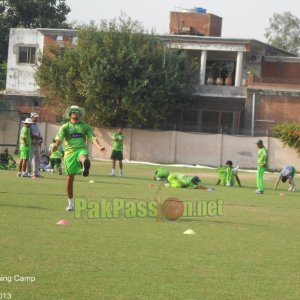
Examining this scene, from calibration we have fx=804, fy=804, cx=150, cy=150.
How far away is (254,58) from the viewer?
187 feet

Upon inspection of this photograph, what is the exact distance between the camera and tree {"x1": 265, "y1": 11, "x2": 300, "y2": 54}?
86.1 m

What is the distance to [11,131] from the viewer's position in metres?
39.7

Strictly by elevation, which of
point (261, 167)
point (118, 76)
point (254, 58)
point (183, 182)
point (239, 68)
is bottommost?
point (183, 182)

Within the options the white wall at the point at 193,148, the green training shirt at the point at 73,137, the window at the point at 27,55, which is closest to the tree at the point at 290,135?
the white wall at the point at 193,148

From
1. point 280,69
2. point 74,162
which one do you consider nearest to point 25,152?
point 74,162

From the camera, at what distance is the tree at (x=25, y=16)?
7231cm

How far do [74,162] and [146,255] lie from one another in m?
5.26

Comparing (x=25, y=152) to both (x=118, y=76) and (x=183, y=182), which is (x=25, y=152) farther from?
(x=118, y=76)

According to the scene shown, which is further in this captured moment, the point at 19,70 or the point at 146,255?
the point at 19,70

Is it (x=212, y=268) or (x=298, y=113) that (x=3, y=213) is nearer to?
(x=212, y=268)

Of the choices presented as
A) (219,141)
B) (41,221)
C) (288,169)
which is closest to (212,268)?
(41,221)

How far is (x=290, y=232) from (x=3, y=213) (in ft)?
16.7

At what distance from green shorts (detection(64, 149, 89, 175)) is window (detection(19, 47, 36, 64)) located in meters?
46.3

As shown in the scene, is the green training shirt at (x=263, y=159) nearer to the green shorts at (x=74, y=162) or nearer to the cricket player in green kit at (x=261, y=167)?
the cricket player in green kit at (x=261, y=167)
